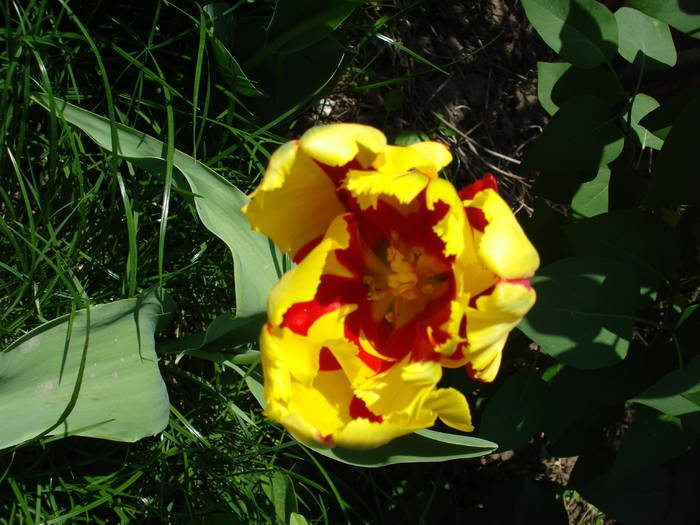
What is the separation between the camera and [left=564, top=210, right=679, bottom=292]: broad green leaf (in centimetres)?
136

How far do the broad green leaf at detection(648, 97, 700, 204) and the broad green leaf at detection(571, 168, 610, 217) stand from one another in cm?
26

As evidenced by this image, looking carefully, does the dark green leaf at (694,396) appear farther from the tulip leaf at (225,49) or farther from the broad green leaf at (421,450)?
the tulip leaf at (225,49)

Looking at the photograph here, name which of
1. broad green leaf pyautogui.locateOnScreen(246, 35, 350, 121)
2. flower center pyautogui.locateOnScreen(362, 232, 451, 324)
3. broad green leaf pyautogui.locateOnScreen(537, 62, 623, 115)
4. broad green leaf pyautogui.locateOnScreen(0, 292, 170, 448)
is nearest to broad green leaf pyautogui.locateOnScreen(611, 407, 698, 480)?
flower center pyautogui.locateOnScreen(362, 232, 451, 324)

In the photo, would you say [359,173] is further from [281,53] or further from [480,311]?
[281,53]

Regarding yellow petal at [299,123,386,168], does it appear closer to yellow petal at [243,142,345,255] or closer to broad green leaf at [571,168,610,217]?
yellow petal at [243,142,345,255]

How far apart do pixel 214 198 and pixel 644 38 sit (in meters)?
0.95

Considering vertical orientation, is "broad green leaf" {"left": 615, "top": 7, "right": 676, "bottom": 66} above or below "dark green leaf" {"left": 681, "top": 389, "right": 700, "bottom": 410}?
above

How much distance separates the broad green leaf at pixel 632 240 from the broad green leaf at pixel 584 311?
0.10 metres

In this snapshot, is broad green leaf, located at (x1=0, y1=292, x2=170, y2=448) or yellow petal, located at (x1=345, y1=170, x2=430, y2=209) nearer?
yellow petal, located at (x1=345, y1=170, x2=430, y2=209)

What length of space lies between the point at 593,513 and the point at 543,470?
22 centimetres

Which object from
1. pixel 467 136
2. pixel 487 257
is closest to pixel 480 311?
pixel 487 257

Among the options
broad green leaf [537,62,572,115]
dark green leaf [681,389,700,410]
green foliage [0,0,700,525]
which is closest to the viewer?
dark green leaf [681,389,700,410]

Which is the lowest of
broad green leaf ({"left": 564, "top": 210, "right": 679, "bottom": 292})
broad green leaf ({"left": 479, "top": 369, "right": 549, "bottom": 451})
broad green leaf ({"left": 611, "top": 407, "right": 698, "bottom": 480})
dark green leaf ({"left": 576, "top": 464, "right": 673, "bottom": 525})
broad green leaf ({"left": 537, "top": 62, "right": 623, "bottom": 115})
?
dark green leaf ({"left": 576, "top": 464, "right": 673, "bottom": 525})

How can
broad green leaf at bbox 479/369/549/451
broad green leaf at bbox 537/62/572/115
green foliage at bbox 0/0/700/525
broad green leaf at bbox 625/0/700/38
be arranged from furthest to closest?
broad green leaf at bbox 537/62/572/115 < broad green leaf at bbox 479/369/549/451 < broad green leaf at bbox 625/0/700/38 < green foliage at bbox 0/0/700/525
